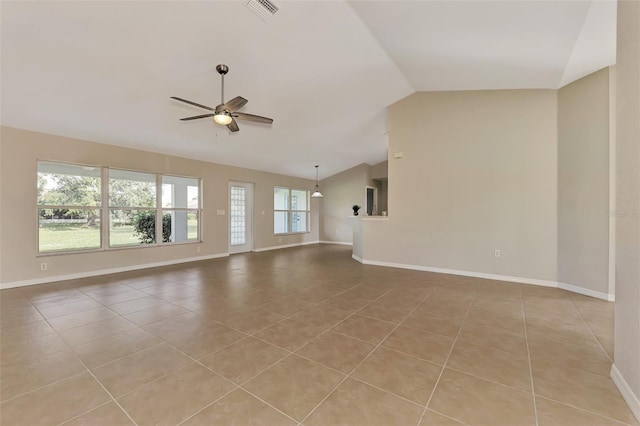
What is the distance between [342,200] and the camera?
1002 cm

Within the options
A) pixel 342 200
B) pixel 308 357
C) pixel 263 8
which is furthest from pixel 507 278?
pixel 342 200

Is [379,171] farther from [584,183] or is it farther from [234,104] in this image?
[234,104]

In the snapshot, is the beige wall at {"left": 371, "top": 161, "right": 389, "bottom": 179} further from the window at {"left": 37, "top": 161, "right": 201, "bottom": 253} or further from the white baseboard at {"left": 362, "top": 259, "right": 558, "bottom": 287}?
the window at {"left": 37, "top": 161, "right": 201, "bottom": 253}

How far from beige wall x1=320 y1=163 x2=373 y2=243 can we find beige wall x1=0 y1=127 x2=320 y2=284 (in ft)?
13.3

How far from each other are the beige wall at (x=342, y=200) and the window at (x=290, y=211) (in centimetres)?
78

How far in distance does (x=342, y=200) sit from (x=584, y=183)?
6952 mm

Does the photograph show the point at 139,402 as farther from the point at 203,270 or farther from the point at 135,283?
the point at 203,270

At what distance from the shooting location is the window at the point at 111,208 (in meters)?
4.55

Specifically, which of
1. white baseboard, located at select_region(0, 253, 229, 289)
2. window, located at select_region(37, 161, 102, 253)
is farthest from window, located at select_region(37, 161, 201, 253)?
white baseboard, located at select_region(0, 253, 229, 289)

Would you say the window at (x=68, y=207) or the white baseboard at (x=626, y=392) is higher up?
the window at (x=68, y=207)

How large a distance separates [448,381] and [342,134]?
5.74 metres

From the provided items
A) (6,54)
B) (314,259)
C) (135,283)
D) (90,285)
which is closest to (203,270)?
(135,283)

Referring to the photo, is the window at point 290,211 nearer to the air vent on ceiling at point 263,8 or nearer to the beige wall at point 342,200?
the beige wall at point 342,200

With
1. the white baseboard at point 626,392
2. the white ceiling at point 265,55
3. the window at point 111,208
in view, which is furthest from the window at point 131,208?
the white baseboard at point 626,392
